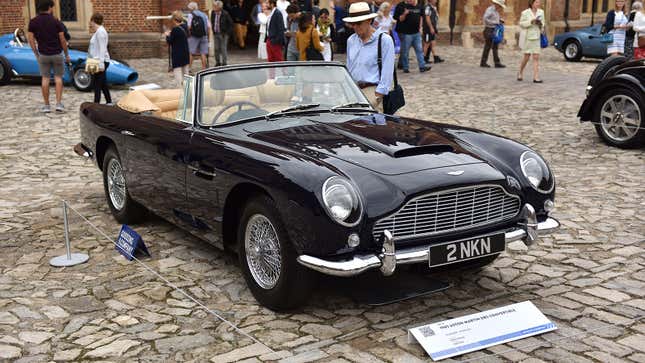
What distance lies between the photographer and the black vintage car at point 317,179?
14.4 ft

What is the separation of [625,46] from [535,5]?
1975 millimetres

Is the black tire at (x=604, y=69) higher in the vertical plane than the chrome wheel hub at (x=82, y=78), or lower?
higher

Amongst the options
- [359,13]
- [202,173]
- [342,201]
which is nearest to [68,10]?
[359,13]

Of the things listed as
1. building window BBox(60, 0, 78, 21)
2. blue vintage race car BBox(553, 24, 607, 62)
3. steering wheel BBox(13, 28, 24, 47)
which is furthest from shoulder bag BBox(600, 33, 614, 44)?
steering wheel BBox(13, 28, 24, 47)

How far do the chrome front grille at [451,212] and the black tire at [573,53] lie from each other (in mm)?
19237

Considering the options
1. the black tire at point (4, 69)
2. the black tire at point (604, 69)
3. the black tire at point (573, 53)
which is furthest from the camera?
→ the black tire at point (573, 53)

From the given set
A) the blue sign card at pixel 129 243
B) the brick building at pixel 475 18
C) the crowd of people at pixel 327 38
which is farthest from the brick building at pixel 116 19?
the blue sign card at pixel 129 243

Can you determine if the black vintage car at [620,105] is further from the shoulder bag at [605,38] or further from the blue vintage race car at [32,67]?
the shoulder bag at [605,38]

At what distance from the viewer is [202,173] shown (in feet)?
17.5

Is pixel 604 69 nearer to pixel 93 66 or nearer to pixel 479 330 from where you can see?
pixel 479 330

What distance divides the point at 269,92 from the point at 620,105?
6.02 m

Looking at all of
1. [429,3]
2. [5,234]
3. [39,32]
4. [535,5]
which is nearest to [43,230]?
[5,234]

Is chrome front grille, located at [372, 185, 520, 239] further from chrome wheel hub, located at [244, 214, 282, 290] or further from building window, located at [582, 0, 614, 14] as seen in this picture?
building window, located at [582, 0, 614, 14]

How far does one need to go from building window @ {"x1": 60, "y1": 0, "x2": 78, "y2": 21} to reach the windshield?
58.3 ft
